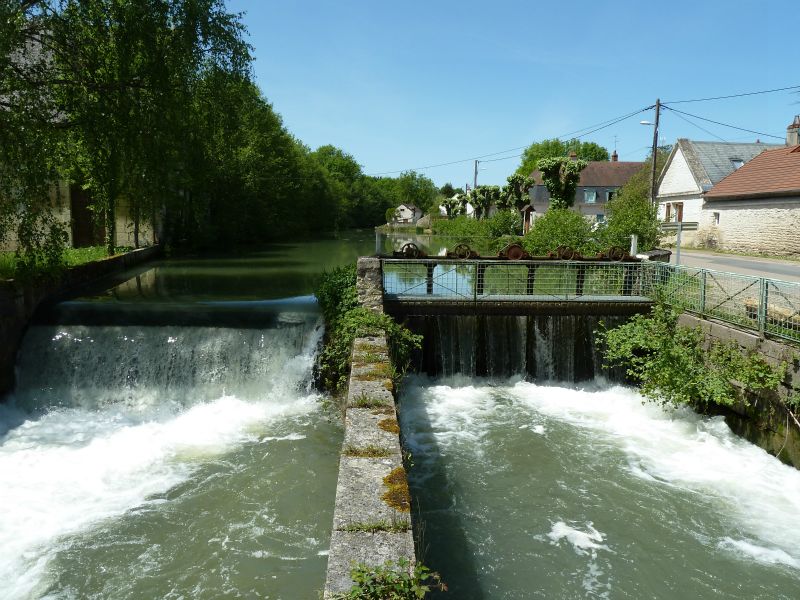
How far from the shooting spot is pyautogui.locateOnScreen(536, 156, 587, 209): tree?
1139 inches

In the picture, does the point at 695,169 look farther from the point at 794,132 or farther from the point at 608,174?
the point at 608,174

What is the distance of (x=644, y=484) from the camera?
7.61 metres

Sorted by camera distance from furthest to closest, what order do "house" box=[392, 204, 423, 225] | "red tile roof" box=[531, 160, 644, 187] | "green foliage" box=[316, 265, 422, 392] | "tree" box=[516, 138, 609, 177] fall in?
1. "house" box=[392, 204, 423, 225]
2. "tree" box=[516, 138, 609, 177]
3. "red tile roof" box=[531, 160, 644, 187]
4. "green foliage" box=[316, 265, 422, 392]

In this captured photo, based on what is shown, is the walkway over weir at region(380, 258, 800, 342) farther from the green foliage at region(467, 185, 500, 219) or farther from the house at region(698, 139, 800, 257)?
the green foliage at region(467, 185, 500, 219)

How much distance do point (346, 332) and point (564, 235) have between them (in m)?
10.2

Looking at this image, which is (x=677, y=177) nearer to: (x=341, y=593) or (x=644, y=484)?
(x=644, y=484)

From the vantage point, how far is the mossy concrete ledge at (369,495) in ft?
12.6

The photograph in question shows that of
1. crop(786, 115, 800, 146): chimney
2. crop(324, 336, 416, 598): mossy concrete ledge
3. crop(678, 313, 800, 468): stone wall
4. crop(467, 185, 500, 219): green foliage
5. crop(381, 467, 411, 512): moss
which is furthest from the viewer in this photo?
crop(467, 185, 500, 219): green foliage

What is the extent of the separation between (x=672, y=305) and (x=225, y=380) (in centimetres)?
849

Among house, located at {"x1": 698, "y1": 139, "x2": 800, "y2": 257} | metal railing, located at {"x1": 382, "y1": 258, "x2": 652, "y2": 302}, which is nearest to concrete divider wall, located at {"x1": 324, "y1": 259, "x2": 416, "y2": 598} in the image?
metal railing, located at {"x1": 382, "y1": 258, "x2": 652, "y2": 302}

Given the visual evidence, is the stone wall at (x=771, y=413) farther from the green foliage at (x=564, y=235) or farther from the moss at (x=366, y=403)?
the green foliage at (x=564, y=235)

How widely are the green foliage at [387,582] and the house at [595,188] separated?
181ft

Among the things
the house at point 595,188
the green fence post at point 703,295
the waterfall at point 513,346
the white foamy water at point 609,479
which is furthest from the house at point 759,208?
the house at point 595,188

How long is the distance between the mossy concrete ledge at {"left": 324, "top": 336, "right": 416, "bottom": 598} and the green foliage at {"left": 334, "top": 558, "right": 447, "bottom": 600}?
10cm
